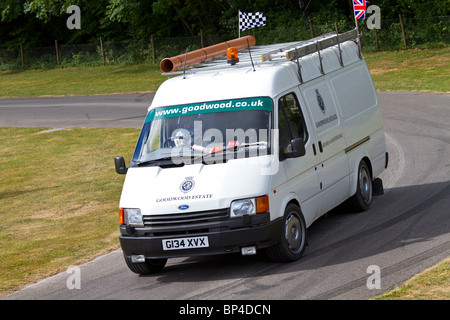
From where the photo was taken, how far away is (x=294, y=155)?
9.41m

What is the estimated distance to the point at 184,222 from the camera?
29.1 ft

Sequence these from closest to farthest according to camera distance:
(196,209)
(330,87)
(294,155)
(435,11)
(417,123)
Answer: (196,209), (294,155), (330,87), (417,123), (435,11)

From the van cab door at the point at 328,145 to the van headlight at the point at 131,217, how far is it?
2.72 metres

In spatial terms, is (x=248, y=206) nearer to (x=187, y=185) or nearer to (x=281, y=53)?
(x=187, y=185)

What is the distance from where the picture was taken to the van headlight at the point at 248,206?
8.79 metres

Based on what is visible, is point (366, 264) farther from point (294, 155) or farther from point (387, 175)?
point (387, 175)

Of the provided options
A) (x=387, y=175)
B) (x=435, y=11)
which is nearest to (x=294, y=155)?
(x=387, y=175)

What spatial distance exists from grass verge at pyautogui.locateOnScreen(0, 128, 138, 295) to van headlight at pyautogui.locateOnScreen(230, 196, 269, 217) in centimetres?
305

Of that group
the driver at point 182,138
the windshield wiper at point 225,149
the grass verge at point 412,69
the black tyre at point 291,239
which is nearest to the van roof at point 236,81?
the driver at point 182,138

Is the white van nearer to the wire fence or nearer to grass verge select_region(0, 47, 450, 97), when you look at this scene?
grass verge select_region(0, 47, 450, 97)

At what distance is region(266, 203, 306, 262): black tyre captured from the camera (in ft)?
30.0

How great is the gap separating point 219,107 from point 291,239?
6.31 feet

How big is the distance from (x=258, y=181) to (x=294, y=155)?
755mm
